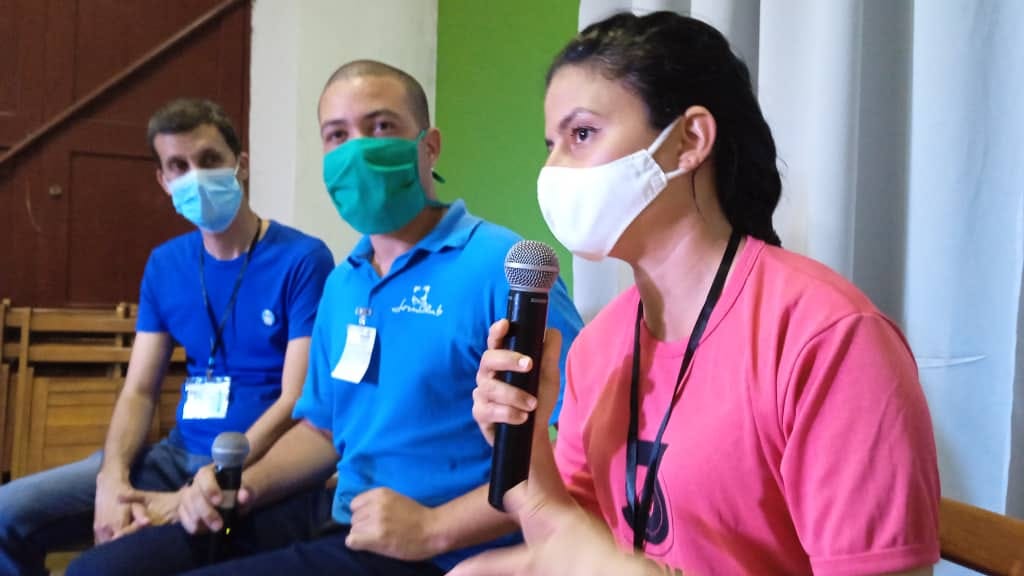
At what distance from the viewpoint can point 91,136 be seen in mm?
3523

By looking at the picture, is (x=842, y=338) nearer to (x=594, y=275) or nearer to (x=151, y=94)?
(x=594, y=275)

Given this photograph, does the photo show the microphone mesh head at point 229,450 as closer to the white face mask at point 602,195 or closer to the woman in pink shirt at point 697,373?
the woman in pink shirt at point 697,373

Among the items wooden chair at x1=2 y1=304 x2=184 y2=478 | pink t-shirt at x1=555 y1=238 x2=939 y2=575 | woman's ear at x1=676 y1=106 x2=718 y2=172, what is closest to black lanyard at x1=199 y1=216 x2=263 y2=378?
wooden chair at x1=2 y1=304 x2=184 y2=478

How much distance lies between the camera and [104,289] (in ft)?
11.7

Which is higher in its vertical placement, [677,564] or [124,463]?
[677,564]

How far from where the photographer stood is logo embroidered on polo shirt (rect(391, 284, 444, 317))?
151cm

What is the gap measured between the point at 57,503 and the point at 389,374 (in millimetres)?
1086

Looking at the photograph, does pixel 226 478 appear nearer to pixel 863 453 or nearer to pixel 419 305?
pixel 419 305

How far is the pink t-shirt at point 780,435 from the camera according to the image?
0.71 meters

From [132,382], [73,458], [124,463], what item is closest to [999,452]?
[124,463]

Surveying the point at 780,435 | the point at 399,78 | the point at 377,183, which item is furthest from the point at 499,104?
the point at 780,435

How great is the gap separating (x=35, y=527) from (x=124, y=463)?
0.25 metres

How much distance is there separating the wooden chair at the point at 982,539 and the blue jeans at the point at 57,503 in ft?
5.63

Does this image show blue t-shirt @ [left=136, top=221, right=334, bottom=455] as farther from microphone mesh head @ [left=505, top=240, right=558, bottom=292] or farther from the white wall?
the white wall
